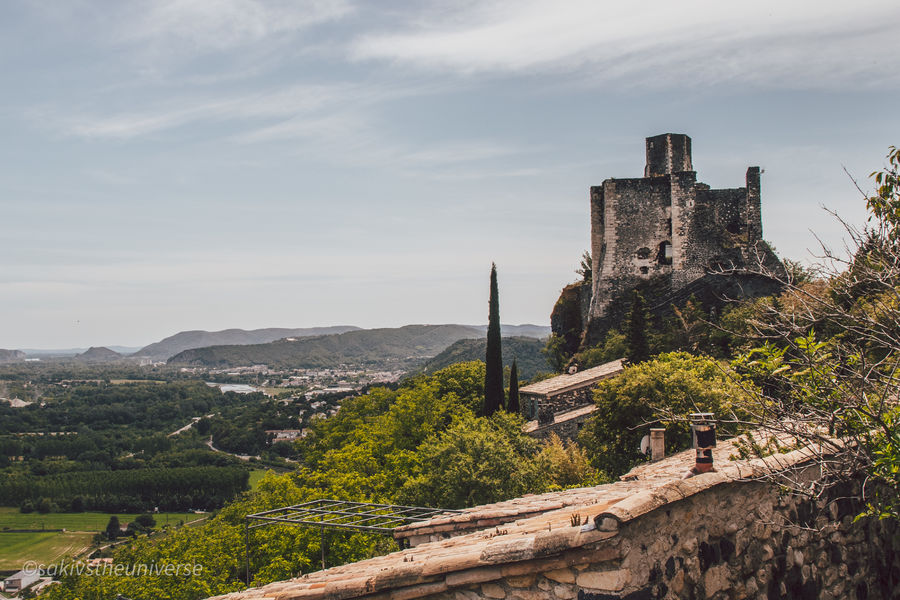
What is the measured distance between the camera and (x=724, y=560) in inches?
237

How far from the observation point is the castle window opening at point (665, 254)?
32844 mm

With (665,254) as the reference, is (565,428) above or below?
below

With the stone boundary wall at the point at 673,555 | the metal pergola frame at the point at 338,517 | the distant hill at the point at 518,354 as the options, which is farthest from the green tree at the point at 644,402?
the distant hill at the point at 518,354

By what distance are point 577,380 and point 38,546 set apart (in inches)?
2187

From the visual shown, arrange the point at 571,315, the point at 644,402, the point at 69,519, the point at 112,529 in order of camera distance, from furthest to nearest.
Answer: the point at 69,519
the point at 112,529
the point at 571,315
the point at 644,402

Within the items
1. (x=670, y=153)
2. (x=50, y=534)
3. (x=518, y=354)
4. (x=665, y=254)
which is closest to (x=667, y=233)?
(x=665, y=254)

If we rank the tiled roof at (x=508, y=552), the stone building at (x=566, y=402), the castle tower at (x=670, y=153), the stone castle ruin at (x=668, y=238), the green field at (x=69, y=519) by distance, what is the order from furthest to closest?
the green field at (x=69, y=519), the castle tower at (x=670, y=153), the stone castle ruin at (x=668, y=238), the stone building at (x=566, y=402), the tiled roof at (x=508, y=552)

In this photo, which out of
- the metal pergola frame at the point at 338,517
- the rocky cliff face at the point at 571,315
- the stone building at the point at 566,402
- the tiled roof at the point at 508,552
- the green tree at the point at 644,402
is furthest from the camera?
the rocky cliff face at the point at 571,315

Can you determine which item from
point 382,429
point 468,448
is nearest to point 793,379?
point 468,448

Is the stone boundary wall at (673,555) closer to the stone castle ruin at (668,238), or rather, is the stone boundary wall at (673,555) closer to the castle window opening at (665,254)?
the stone castle ruin at (668,238)

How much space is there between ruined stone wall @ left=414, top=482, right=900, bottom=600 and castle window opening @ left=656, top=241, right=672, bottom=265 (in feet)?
87.1

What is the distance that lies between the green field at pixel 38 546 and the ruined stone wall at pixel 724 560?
193 feet

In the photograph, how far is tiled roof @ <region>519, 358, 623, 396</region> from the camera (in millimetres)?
25312

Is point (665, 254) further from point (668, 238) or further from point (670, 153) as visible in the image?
point (670, 153)
